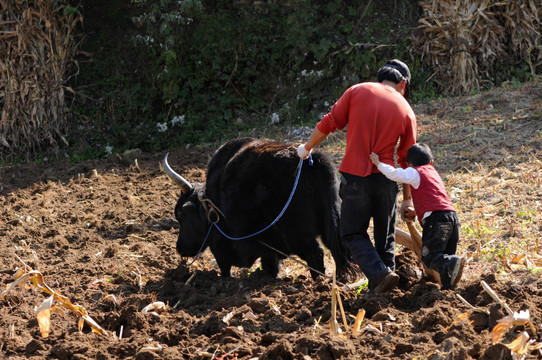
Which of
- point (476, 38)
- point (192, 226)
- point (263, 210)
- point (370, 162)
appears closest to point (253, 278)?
point (263, 210)

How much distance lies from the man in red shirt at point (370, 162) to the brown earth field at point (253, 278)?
340mm

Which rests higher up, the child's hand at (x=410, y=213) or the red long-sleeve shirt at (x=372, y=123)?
the red long-sleeve shirt at (x=372, y=123)

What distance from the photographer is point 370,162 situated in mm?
5652

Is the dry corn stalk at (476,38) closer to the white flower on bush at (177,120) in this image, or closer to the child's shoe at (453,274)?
the white flower on bush at (177,120)

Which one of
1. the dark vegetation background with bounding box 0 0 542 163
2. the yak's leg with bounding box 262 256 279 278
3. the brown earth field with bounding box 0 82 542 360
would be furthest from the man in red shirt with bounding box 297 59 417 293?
the dark vegetation background with bounding box 0 0 542 163

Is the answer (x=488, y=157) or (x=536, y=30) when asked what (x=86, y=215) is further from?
(x=536, y=30)

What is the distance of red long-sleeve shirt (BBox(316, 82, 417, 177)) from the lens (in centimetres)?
564

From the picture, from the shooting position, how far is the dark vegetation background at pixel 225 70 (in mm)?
13086

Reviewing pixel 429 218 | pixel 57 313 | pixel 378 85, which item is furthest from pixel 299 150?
pixel 57 313

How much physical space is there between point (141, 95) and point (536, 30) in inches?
293

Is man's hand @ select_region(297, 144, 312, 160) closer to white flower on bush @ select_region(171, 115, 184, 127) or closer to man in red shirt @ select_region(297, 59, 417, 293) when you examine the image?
man in red shirt @ select_region(297, 59, 417, 293)

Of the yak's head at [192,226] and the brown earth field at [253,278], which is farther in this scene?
the yak's head at [192,226]

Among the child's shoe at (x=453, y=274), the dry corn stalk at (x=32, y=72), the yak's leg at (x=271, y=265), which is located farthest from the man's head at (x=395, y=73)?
the dry corn stalk at (x=32, y=72)

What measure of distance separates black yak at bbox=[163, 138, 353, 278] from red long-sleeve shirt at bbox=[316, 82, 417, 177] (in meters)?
0.73
